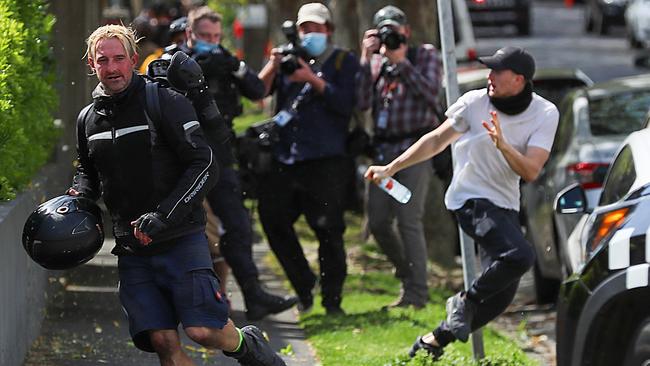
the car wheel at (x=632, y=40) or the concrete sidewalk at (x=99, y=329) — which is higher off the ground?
the concrete sidewalk at (x=99, y=329)

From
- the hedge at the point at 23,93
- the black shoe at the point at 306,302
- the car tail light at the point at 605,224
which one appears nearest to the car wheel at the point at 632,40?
the black shoe at the point at 306,302

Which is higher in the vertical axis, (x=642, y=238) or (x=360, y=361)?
(x=642, y=238)

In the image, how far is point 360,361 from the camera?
8016 mm

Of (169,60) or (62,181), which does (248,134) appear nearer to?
(62,181)

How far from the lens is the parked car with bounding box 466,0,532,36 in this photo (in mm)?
34938

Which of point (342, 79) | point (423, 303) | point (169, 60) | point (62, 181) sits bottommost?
point (423, 303)

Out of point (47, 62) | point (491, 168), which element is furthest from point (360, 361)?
point (47, 62)

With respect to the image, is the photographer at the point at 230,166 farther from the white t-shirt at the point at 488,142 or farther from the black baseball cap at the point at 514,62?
the black baseball cap at the point at 514,62

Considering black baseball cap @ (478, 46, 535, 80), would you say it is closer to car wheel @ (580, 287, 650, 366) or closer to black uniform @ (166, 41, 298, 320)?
car wheel @ (580, 287, 650, 366)

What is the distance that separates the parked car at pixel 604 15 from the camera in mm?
37406

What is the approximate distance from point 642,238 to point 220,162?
3.35m

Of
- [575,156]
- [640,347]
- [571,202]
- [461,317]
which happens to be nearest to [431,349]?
[461,317]

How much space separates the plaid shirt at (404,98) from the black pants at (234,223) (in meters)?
1.24

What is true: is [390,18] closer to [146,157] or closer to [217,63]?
[217,63]
